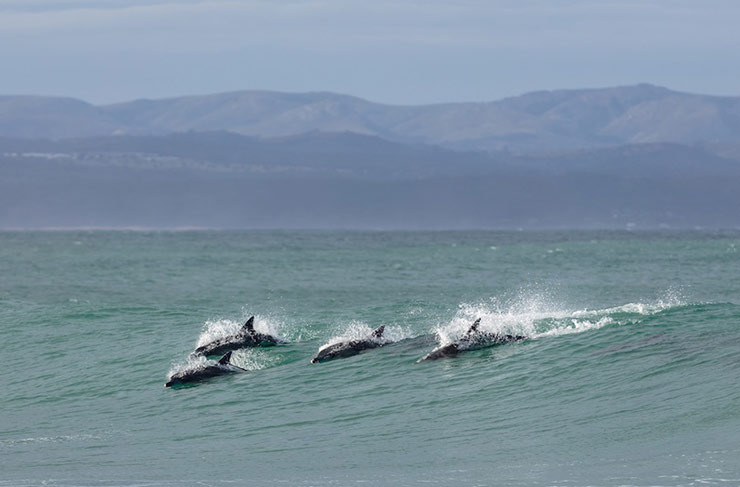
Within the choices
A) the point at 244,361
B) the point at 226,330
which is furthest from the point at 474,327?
the point at 226,330

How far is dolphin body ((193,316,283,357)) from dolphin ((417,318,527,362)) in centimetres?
605

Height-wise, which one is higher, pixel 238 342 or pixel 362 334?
pixel 238 342

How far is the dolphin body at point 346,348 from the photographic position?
37.0m

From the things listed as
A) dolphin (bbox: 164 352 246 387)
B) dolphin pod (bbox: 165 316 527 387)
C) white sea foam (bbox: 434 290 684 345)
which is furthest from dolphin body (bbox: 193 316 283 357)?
white sea foam (bbox: 434 290 684 345)

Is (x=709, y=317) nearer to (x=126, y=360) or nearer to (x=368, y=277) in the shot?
(x=126, y=360)

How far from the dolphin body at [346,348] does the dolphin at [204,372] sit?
8.07 feet

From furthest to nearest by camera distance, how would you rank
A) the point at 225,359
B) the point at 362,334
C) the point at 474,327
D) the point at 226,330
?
the point at 226,330, the point at 362,334, the point at 474,327, the point at 225,359

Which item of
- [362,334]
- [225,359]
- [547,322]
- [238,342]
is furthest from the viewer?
[362,334]

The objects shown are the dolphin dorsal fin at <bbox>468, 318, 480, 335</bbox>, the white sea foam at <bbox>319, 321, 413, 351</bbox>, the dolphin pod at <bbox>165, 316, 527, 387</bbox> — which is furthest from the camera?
the white sea foam at <bbox>319, 321, 413, 351</bbox>

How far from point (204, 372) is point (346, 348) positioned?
4221 mm

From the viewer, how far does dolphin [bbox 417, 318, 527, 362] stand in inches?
1395

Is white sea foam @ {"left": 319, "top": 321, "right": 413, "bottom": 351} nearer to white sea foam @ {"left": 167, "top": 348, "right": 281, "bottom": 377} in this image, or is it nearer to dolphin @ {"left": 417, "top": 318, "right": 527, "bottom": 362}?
white sea foam @ {"left": 167, "top": 348, "right": 281, "bottom": 377}

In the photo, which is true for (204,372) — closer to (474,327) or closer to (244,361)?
(244,361)

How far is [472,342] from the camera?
1422 inches
